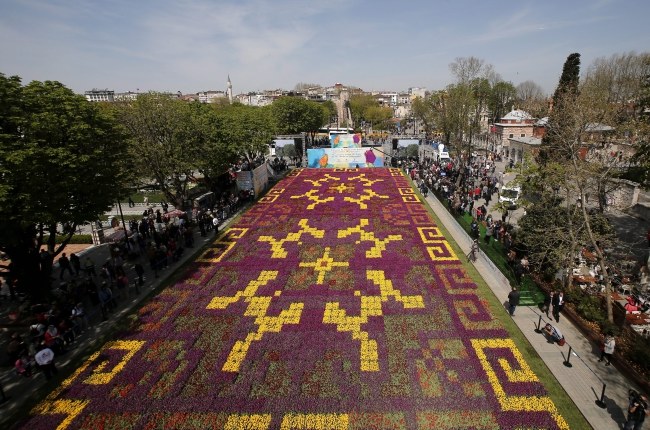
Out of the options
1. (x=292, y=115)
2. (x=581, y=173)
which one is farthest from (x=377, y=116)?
(x=581, y=173)

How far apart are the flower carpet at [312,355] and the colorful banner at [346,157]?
107 feet

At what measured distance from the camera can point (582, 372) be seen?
46.3ft

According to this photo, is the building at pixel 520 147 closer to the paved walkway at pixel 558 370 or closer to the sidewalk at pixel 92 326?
the paved walkway at pixel 558 370

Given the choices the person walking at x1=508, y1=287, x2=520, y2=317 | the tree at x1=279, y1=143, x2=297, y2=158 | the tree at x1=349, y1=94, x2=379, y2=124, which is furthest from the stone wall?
the tree at x1=349, y1=94, x2=379, y2=124

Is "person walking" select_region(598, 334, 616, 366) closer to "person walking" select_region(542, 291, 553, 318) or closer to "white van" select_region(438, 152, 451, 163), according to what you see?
"person walking" select_region(542, 291, 553, 318)

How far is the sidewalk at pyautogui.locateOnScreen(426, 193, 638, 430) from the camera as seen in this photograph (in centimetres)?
1227

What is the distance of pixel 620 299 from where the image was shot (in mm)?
19250

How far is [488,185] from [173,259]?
31805mm

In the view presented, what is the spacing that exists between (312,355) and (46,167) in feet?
49.2

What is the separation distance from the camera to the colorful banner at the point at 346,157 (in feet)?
186

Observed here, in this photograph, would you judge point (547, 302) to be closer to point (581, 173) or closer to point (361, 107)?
point (581, 173)

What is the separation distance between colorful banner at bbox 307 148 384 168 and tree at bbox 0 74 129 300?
3761cm

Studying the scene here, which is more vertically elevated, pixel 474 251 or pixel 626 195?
pixel 626 195

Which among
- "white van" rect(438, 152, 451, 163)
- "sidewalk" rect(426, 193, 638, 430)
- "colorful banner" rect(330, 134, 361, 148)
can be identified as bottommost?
"sidewalk" rect(426, 193, 638, 430)
